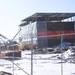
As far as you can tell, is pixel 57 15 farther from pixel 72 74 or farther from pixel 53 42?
pixel 72 74

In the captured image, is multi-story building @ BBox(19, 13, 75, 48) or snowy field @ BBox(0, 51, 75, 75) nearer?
snowy field @ BBox(0, 51, 75, 75)

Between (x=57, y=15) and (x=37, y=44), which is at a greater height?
(x=57, y=15)

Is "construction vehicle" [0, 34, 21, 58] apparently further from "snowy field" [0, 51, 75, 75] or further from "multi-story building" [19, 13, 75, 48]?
"multi-story building" [19, 13, 75, 48]

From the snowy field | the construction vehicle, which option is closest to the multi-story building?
the construction vehicle

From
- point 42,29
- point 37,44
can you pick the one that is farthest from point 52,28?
point 37,44

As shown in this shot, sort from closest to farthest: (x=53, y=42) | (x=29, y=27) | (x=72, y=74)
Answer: (x=72, y=74) < (x=53, y=42) < (x=29, y=27)

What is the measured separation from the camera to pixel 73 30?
6712cm

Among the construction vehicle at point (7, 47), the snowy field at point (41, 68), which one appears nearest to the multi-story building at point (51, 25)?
the construction vehicle at point (7, 47)

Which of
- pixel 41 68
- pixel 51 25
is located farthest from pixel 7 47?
pixel 51 25

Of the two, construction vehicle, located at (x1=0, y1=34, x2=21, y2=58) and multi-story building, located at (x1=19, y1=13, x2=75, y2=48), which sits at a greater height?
multi-story building, located at (x1=19, y1=13, x2=75, y2=48)

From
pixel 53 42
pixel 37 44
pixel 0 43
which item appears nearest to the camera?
pixel 0 43

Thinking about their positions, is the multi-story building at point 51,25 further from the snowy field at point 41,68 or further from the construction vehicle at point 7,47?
the snowy field at point 41,68

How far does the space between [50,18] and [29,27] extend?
7.31 meters

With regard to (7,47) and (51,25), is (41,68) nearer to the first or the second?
(7,47)
